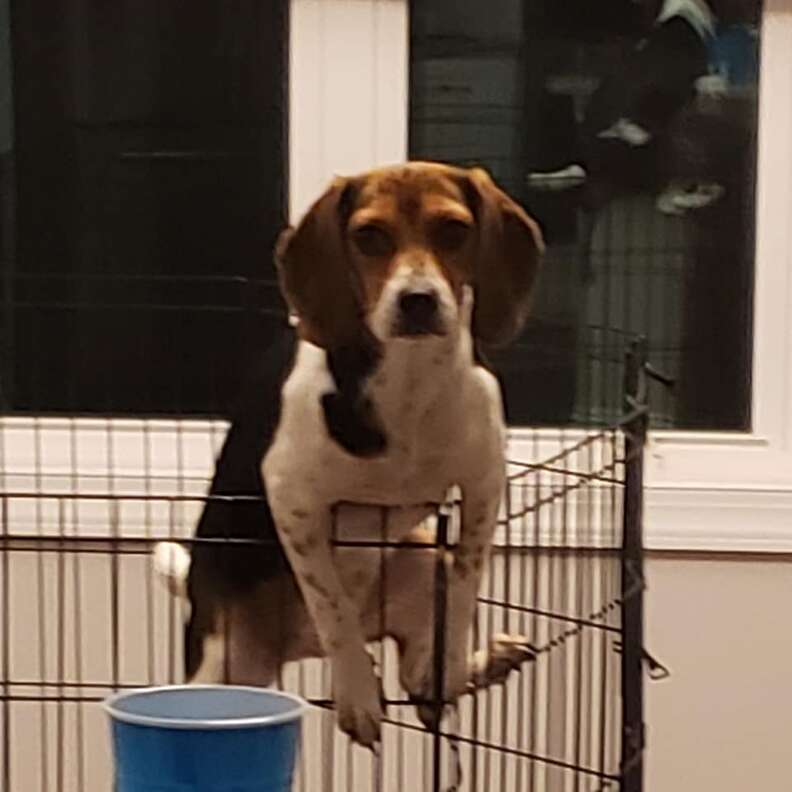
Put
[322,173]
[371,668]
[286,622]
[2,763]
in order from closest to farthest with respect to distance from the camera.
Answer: [371,668] < [286,622] < [2,763] < [322,173]

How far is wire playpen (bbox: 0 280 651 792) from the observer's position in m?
2.35

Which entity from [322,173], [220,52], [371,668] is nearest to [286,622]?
[371,668]

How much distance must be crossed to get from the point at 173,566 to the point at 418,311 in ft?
1.67

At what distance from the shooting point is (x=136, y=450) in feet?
8.20

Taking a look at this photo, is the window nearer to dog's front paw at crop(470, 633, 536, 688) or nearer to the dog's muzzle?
dog's front paw at crop(470, 633, 536, 688)

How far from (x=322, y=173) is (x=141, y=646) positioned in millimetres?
660

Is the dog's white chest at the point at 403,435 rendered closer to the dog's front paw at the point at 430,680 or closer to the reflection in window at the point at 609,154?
the dog's front paw at the point at 430,680

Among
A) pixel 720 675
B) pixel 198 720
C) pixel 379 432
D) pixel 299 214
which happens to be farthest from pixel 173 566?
pixel 720 675

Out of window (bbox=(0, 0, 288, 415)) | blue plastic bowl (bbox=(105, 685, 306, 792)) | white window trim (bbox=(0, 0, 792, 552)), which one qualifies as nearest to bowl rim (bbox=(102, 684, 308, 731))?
blue plastic bowl (bbox=(105, 685, 306, 792))

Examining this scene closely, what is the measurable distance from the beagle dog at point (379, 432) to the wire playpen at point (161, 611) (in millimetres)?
566

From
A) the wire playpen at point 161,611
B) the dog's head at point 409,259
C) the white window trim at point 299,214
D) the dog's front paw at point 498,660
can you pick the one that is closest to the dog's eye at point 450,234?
the dog's head at point 409,259

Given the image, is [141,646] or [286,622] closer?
Result: [286,622]

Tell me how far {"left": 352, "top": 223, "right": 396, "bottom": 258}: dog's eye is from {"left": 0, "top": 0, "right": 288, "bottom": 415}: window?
0.95 meters

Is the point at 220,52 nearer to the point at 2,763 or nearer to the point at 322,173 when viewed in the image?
the point at 322,173
